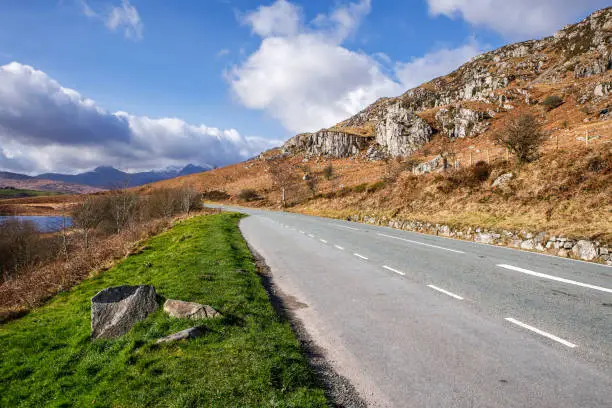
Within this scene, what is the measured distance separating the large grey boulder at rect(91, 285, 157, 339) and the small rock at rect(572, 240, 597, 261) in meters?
14.2

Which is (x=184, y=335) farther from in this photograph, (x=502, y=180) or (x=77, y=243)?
(x=77, y=243)

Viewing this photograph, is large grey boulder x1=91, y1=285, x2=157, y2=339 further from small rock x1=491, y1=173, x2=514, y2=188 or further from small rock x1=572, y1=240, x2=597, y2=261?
small rock x1=491, y1=173, x2=514, y2=188

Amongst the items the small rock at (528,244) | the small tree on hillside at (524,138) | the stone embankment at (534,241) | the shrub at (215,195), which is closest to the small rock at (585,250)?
the stone embankment at (534,241)

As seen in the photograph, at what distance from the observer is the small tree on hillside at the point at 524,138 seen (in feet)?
75.7

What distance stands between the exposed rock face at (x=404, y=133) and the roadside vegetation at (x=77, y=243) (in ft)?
223

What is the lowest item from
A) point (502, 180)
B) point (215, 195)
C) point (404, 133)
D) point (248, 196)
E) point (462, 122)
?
point (248, 196)

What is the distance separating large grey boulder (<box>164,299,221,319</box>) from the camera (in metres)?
5.98

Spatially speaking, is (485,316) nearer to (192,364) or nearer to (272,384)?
(272,384)

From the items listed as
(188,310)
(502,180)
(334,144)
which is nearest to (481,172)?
(502,180)

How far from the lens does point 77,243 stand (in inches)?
1209

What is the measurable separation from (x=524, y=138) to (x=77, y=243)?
38.4m

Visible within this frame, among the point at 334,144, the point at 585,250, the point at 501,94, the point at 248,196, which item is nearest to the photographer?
the point at 585,250

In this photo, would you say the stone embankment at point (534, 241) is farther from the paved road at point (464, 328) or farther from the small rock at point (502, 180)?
the small rock at point (502, 180)

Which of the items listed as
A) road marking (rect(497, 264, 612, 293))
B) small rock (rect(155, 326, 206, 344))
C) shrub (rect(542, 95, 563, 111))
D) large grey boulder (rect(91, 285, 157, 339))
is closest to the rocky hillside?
→ shrub (rect(542, 95, 563, 111))
